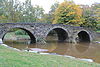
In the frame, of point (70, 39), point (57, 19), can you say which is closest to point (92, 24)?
point (57, 19)

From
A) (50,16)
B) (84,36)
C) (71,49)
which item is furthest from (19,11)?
(71,49)

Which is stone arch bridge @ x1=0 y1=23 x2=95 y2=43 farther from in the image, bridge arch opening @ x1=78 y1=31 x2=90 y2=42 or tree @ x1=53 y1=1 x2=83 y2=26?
tree @ x1=53 y1=1 x2=83 y2=26

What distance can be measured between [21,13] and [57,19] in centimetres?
1344

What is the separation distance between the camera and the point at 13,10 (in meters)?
34.7

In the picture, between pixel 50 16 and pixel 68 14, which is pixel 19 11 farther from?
pixel 68 14

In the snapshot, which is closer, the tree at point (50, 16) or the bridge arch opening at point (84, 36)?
the bridge arch opening at point (84, 36)

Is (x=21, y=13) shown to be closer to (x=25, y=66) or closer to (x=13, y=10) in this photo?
(x=13, y=10)

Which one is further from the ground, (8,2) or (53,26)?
(8,2)

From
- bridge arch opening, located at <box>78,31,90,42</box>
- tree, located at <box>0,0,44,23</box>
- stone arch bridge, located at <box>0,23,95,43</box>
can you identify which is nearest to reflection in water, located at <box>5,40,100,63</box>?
stone arch bridge, located at <box>0,23,95,43</box>

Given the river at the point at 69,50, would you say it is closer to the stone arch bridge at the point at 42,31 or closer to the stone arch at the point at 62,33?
the stone arch bridge at the point at 42,31

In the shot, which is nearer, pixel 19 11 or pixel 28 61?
pixel 28 61

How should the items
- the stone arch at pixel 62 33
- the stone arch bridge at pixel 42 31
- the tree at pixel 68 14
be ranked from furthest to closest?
the tree at pixel 68 14 < the stone arch at pixel 62 33 < the stone arch bridge at pixel 42 31

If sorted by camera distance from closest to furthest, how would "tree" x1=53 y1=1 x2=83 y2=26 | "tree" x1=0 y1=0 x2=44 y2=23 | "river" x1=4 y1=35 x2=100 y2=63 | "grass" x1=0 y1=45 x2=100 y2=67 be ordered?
1. "grass" x1=0 y1=45 x2=100 y2=67
2. "river" x1=4 y1=35 x2=100 y2=63
3. "tree" x1=53 y1=1 x2=83 y2=26
4. "tree" x1=0 y1=0 x2=44 y2=23

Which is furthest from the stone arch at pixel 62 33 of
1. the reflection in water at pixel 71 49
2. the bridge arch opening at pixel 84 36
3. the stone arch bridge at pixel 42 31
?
the reflection in water at pixel 71 49
